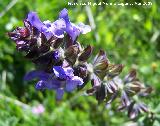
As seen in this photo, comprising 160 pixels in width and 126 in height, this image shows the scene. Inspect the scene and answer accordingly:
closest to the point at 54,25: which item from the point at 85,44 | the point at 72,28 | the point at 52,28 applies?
the point at 52,28

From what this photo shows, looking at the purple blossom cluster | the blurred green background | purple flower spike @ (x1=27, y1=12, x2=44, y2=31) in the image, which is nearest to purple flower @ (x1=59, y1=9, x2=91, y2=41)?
the purple blossom cluster

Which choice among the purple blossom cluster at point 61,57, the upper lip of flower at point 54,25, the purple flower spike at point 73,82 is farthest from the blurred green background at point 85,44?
the upper lip of flower at point 54,25

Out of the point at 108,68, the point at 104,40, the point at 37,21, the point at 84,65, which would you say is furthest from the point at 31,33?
the point at 104,40

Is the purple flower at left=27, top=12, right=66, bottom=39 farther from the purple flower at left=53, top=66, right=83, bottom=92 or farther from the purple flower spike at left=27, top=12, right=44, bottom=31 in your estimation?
the purple flower at left=53, top=66, right=83, bottom=92

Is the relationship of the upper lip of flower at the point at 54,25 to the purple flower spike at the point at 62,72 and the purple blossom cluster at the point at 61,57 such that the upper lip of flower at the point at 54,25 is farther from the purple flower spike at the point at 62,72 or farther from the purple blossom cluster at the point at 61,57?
the purple flower spike at the point at 62,72

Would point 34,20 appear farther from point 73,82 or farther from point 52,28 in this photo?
point 73,82
